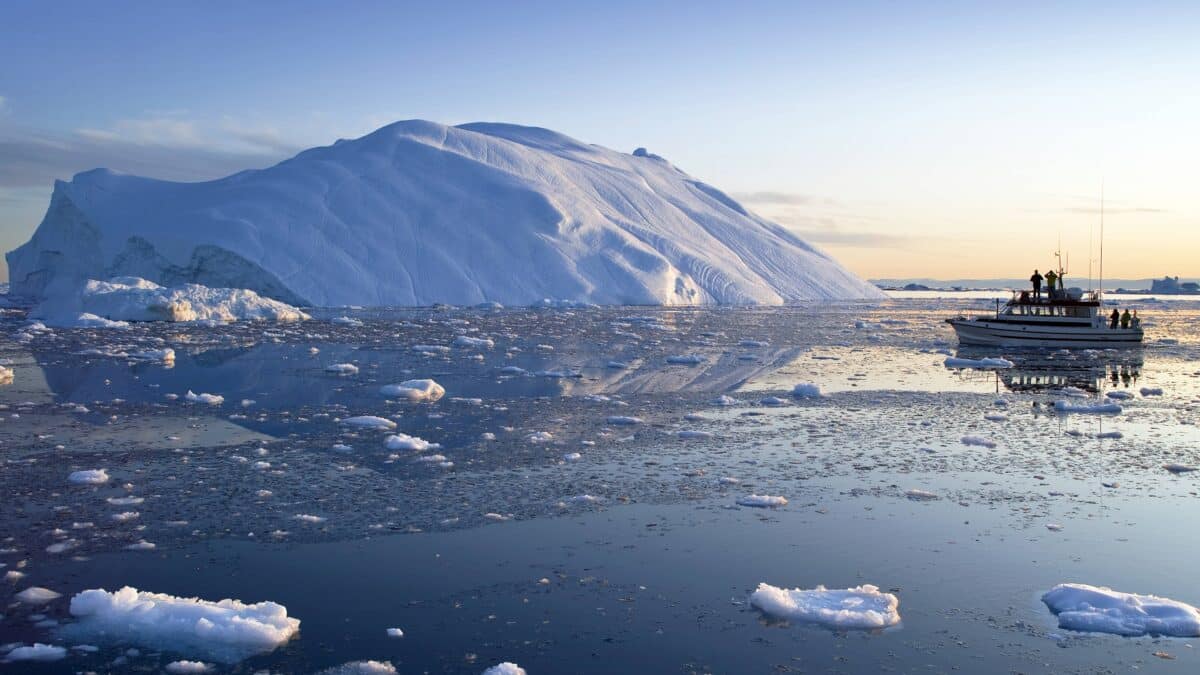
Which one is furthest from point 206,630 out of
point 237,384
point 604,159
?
point 604,159

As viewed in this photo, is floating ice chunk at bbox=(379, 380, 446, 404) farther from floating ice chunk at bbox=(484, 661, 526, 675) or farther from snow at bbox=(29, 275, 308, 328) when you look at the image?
snow at bbox=(29, 275, 308, 328)

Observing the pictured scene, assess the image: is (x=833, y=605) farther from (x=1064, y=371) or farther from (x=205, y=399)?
(x=1064, y=371)

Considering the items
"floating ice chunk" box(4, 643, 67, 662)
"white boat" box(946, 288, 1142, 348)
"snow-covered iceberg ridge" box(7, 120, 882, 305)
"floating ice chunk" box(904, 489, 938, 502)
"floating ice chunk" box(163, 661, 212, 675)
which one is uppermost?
"snow-covered iceberg ridge" box(7, 120, 882, 305)

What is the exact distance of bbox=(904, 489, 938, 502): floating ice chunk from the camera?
25.0 feet

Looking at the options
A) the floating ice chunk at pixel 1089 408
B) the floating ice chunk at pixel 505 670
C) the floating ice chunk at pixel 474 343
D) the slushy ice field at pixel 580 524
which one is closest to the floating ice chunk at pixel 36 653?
the slushy ice field at pixel 580 524

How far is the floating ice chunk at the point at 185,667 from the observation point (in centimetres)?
443

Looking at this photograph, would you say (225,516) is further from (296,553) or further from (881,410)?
(881,410)

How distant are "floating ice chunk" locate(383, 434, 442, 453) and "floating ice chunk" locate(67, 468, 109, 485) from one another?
2.46 m

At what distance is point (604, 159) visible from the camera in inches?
3017

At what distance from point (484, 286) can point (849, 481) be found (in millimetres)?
42665

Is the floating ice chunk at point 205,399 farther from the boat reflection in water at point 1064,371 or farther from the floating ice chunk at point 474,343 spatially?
the boat reflection in water at point 1064,371

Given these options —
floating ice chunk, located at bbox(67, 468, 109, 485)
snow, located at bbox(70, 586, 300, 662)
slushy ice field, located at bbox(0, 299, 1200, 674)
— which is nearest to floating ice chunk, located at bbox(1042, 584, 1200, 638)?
slushy ice field, located at bbox(0, 299, 1200, 674)

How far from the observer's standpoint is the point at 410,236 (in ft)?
167

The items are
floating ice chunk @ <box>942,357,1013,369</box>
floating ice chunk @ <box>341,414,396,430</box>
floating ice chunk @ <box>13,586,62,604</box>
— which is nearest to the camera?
floating ice chunk @ <box>13,586,62,604</box>
